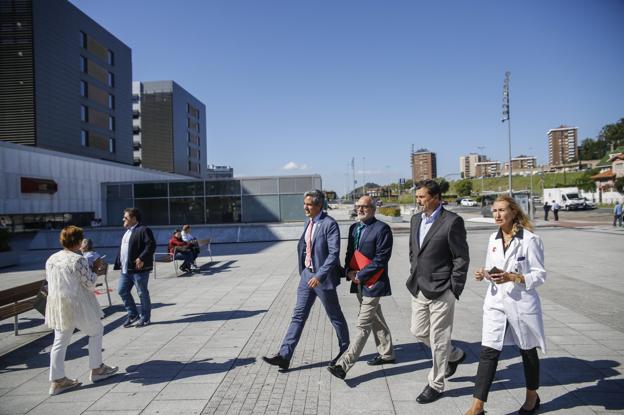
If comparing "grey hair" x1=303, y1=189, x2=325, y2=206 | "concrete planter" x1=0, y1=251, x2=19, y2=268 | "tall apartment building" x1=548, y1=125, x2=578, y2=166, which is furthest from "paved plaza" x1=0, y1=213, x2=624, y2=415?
"tall apartment building" x1=548, y1=125, x2=578, y2=166

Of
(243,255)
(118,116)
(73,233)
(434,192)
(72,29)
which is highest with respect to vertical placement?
(72,29)

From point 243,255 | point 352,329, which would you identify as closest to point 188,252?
point 243,255

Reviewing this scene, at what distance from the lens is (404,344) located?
530 centimetres

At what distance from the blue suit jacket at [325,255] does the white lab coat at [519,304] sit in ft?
5.07

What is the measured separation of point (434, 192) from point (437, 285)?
85cm

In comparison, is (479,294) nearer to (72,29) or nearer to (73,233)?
(73,233)

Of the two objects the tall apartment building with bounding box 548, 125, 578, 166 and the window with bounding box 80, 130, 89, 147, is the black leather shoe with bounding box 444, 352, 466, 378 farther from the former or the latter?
the tall apartment building with bounding box 548, 125, 578, 166

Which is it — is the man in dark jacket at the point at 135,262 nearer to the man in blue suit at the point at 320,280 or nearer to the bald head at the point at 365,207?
the man in blue suit at the point at 320,280

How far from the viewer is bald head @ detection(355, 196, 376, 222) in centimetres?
432

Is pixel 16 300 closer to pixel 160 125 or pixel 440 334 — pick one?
pixel 440 334

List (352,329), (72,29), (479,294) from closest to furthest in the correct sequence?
(352,329) → (479,294) → (72,29)

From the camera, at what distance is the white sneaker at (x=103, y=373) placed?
14.4 feet

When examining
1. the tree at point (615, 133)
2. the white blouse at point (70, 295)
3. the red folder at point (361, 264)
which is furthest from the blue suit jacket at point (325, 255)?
the tree at point (615, 133)

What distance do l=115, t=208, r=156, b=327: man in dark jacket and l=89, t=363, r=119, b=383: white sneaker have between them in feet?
6.39
